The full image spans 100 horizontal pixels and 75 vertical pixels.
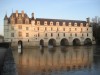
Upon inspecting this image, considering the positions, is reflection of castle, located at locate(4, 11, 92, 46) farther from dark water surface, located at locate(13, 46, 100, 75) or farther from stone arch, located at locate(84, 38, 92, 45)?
dark water surface, located at locate(13, 46, 100, 75)

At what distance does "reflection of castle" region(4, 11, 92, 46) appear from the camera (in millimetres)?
63344

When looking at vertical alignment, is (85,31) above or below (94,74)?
above

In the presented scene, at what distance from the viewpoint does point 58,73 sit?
54.5 feet

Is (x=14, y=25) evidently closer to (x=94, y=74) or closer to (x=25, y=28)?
(x=25, y=28)

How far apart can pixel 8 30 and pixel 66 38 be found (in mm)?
20212

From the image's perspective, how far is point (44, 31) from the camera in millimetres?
68750

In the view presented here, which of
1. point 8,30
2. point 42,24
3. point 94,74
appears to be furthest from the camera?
point 42,24

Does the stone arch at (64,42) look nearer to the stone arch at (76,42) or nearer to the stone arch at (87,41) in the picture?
the stone arch at (76,42)

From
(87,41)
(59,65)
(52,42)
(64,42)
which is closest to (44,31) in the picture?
(52,42)

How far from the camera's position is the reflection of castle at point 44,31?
63344 mm

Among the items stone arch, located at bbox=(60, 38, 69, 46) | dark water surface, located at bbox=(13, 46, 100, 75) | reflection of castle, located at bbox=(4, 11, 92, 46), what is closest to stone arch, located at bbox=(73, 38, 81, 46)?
reflection of castle, located at bbox=(4, 11, 92, 46)

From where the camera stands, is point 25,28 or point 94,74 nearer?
point 94,74

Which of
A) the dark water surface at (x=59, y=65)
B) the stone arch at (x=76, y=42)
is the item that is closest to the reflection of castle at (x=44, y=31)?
the stone arch at (x=76, y=42)

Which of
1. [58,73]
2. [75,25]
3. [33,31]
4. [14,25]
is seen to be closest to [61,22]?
[75,25]
